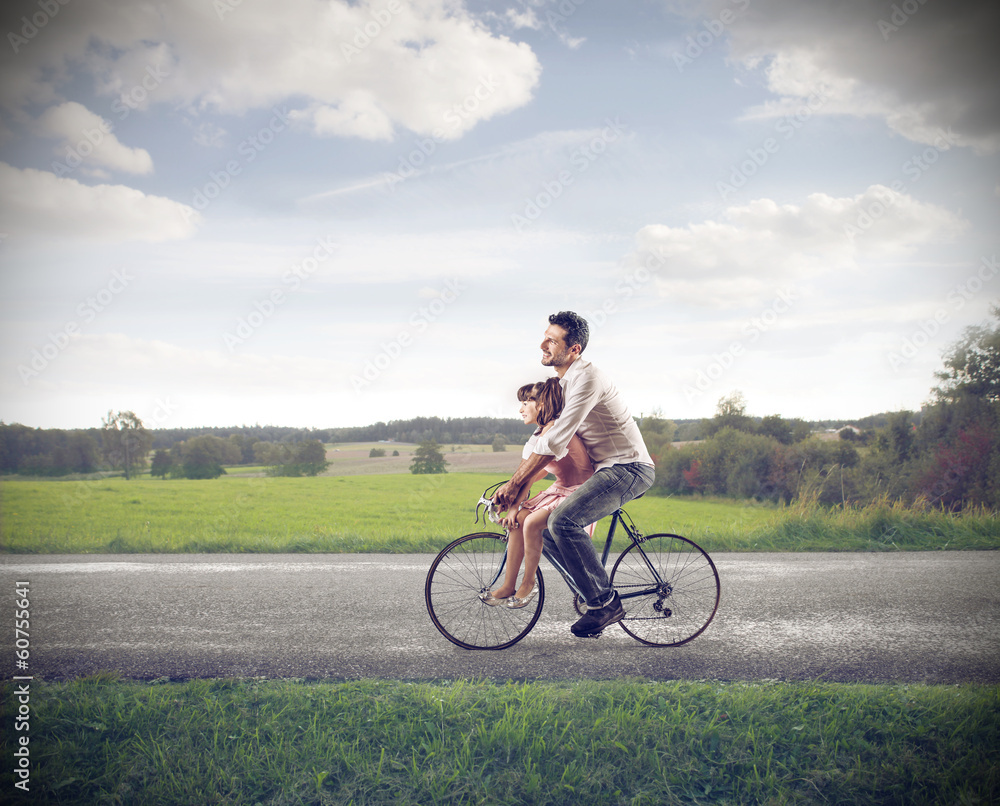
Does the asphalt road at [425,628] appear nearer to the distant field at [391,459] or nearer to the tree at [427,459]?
the tree at [427,459]

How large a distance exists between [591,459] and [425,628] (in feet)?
6.73

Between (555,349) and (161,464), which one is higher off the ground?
(555,349)

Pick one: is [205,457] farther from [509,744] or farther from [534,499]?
[509,744]

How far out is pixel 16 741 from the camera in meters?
3.05

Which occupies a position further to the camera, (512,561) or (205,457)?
(205,457)

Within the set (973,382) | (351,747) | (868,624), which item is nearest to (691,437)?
(973,382)

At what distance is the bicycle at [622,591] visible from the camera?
429 cm

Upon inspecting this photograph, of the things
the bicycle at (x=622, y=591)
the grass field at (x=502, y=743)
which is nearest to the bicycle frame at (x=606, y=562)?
the bicycle at (x=622, y=591)

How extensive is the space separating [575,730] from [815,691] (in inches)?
61.4

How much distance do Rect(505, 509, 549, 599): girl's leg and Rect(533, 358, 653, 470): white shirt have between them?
1.74 feet

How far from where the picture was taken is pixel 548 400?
12.8 feet

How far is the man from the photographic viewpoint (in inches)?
147

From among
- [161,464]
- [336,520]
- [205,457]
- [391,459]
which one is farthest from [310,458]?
[336,520]

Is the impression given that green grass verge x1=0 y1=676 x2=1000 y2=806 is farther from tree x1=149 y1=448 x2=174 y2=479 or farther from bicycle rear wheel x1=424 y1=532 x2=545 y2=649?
tree x1=149 y1=448 x2=174 y2=479
